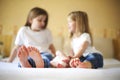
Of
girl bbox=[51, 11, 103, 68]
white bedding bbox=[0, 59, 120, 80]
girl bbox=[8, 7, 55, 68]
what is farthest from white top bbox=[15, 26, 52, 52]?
white bedding bbox=[0, 59, 120, 80]

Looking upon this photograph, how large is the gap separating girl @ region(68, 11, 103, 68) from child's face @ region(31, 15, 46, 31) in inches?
4.9

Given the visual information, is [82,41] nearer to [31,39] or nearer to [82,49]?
[82,49]

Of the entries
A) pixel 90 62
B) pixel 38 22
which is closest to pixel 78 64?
pixel 90 62

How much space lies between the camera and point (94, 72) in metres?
0.58

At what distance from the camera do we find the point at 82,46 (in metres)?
0.78

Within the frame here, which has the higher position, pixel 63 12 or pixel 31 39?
pixel 63 12

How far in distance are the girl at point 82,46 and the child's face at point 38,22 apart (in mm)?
124

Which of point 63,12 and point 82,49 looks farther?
point 63,12

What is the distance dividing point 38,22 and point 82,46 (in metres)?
0.23

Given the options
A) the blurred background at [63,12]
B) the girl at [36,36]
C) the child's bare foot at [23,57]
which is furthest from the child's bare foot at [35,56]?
the blurred background at [63,12]

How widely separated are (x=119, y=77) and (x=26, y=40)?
44 centimetres

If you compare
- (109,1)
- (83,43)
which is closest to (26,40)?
(83,43)

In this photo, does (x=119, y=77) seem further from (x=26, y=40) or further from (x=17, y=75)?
(x=26, y=40)

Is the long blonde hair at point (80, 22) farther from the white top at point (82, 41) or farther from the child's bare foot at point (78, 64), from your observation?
the child's bare foot at point (78, 64)
